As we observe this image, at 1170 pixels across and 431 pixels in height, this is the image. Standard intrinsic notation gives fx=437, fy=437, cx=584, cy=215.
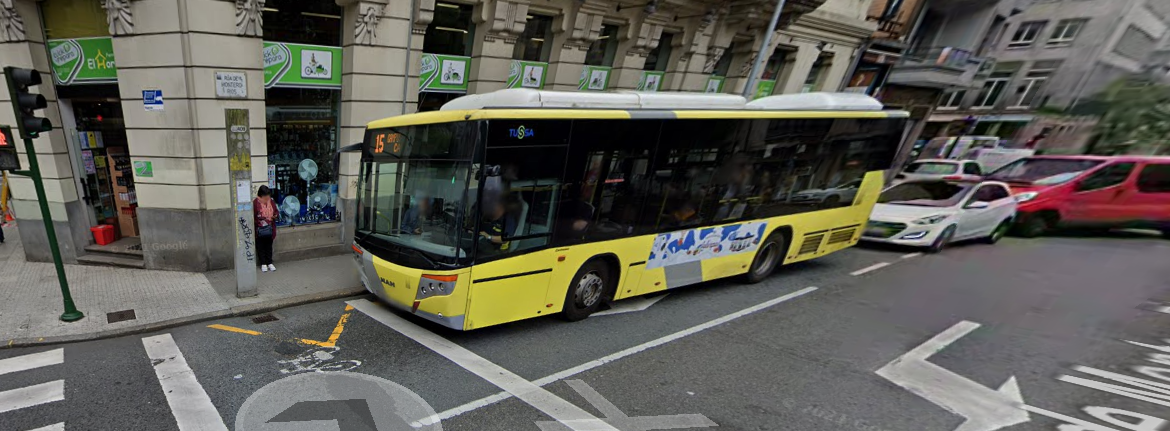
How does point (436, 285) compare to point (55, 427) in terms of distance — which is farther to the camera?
point (436, 285)

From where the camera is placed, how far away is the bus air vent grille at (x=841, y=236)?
9500mm

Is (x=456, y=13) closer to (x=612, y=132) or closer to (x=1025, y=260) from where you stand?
(x=612, y=132)

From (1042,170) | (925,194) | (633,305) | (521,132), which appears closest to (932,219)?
(925,194)

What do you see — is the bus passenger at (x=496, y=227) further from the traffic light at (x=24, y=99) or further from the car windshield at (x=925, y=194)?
the car windshield at (x=925, y=194)

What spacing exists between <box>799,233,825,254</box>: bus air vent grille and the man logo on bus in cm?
655

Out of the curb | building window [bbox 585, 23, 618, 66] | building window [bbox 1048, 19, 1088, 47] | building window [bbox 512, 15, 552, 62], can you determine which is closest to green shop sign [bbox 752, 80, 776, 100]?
building window [bbox 585, 23, 618, 66]

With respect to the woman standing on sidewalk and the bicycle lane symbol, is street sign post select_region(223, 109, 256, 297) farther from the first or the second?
the bicycle lane symbol

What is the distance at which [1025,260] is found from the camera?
10164 millimetres

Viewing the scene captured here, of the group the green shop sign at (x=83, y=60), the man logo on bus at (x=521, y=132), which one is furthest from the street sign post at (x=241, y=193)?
the man logo on bus at (x=521, y=132)

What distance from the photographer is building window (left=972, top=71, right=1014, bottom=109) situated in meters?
15.0

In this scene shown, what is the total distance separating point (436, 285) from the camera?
5328 millimetres

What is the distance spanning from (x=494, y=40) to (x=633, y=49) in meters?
4.76

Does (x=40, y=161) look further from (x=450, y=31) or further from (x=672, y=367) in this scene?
(x=672, y=367)

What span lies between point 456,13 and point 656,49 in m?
7.09
